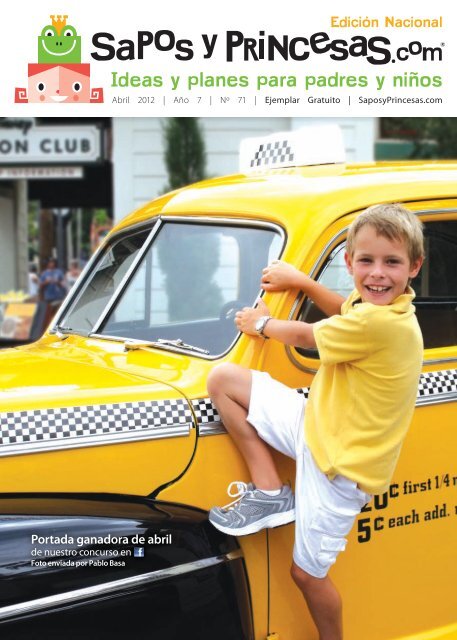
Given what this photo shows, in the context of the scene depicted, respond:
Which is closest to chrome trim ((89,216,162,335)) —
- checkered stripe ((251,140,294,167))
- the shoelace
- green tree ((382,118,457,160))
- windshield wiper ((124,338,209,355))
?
windshield wiper ((124,338,209,355))

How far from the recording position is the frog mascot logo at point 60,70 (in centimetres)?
568

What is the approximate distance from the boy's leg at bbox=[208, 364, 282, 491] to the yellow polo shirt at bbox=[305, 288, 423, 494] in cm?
16

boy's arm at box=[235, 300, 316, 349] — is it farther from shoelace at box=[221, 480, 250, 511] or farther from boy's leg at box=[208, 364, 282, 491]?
shoelace at box=[221, 480, 250, 511]

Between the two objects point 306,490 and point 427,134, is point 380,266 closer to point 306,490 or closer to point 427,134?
point 306,490

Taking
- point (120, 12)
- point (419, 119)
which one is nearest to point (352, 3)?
point (120, 12)

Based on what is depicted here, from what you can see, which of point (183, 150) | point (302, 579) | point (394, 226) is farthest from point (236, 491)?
point (183, 150)

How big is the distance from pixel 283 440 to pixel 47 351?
1.12 metres

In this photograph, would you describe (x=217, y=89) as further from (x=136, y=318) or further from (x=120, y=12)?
(x=136, y=318)

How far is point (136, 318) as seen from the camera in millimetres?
3283

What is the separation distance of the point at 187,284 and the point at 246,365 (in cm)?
68

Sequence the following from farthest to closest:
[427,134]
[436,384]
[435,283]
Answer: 1. [427,134]
2. [435,283]
3. [436,384]

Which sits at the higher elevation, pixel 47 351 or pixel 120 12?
pixel 120 12

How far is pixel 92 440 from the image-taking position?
245cm

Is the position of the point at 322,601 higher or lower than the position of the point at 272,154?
lower
